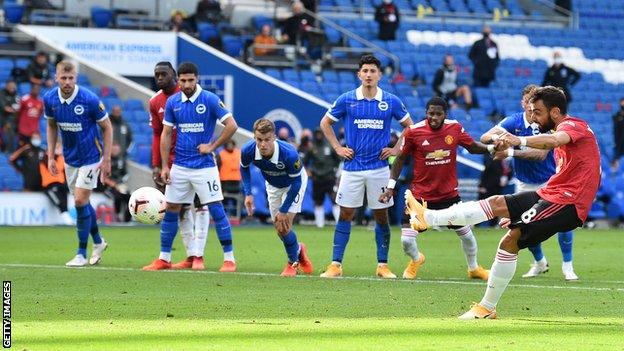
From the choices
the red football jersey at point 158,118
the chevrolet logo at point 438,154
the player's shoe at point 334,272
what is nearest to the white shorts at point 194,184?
the red football jersey at point 158,118

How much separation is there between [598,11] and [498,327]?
35207mm

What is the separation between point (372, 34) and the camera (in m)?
38.9

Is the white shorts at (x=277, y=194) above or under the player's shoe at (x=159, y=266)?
above

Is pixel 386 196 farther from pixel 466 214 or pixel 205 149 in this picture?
pixel 466 214

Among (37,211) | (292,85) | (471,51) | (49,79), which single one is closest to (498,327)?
(37,211)

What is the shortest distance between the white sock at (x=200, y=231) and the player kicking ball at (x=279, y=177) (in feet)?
4.03

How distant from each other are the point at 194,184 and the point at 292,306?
4625 millimetres

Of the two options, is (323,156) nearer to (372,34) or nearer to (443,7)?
(372,34)

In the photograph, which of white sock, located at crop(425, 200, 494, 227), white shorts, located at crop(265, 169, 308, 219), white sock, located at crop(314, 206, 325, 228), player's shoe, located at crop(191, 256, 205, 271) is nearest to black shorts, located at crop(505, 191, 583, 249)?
white sock, located at crop(425, 200, 494, 227)

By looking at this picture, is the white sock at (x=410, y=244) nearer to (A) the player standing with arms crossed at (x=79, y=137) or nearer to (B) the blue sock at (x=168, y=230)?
(B) the blue sock at (x=168, y=230)

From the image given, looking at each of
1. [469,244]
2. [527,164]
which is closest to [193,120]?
[469,244]

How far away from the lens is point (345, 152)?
630 inches

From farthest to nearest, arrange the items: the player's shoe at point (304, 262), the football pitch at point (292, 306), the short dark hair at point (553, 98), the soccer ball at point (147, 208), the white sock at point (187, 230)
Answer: the white sock at point (187, 230)
the soccer ball at point (147, 208)
the player's shoe at point (304, 262)
the short dark hair at point (553, 98)
the football pitch at point (292, 306)

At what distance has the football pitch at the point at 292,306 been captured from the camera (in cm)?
977
